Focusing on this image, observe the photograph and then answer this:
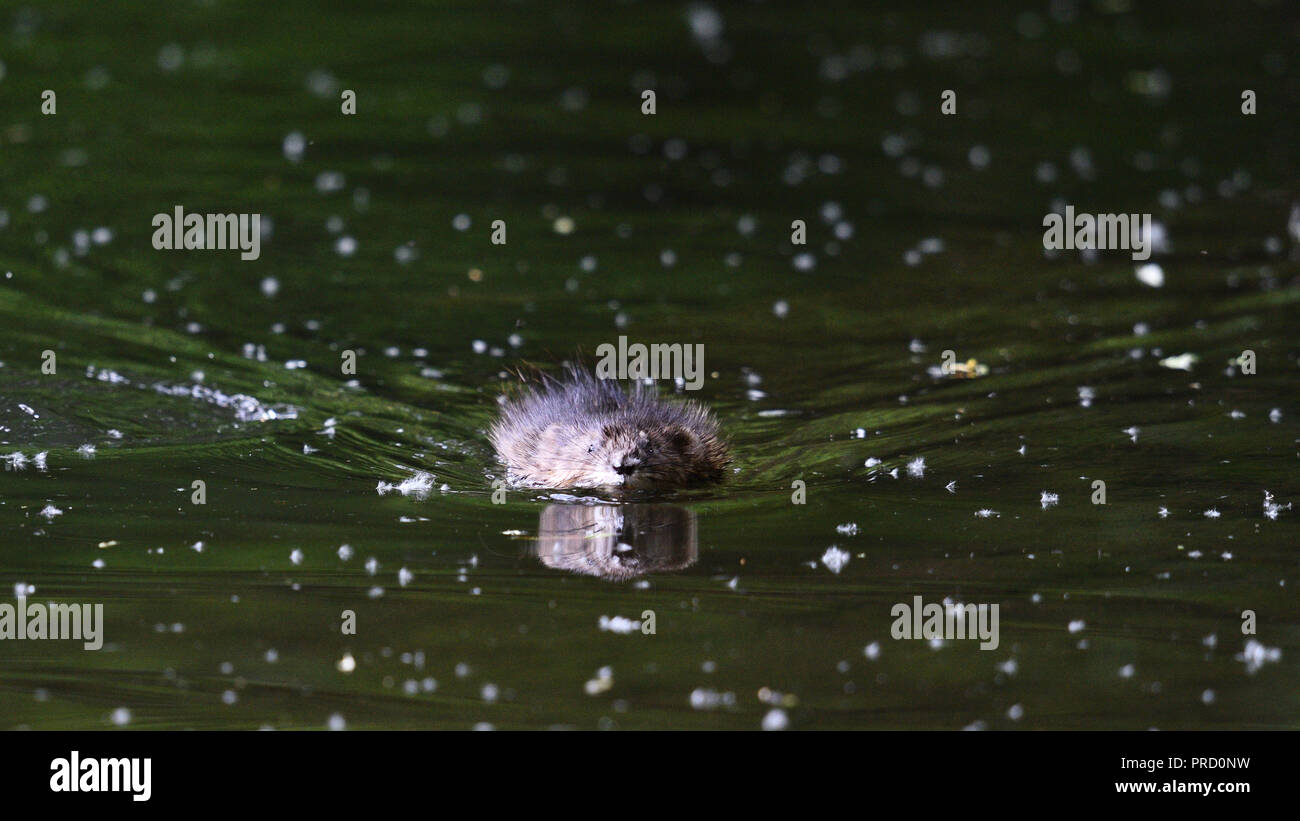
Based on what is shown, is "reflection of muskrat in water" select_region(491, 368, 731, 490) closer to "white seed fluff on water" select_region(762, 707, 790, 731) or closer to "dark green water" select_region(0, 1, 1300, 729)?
"dark green water" select_region(0, 1, 1300, 729)

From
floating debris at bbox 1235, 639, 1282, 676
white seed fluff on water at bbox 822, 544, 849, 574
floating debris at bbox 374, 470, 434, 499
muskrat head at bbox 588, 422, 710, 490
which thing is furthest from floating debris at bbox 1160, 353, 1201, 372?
floating debris at bbox 374, 470, 434, 499

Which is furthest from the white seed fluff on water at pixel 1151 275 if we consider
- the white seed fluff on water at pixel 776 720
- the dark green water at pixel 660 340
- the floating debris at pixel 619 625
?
the white seed fluff on water at pixel 776 720

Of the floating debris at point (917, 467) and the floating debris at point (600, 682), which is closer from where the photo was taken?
the floating debris at point (600, 682)

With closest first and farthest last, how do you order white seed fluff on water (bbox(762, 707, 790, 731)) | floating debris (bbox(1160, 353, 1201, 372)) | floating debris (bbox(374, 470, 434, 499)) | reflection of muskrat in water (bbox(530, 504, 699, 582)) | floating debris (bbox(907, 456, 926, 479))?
1. white seed fluff on water (bbox(762, 707, 790, 731))
2. reflection of muskrat in water (bbox(530, 504, 699, 582))
3. floating debris (bbox(374, 470, 434, 499))
4. floating debris (bbox(907, 456, 926, 479))
5. floating debris (bbox(1160, 353, 1201, 372))

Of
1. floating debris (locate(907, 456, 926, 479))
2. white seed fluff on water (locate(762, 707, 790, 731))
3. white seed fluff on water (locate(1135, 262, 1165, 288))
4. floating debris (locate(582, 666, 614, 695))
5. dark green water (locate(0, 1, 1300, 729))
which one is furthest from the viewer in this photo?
white seed fluff on water (locate(1135, 262, 1165, 288))

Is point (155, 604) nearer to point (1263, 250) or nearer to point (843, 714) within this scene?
point (843, 714)

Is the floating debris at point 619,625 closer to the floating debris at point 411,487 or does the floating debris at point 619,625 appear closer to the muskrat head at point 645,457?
the muskrat head at point 645,457
